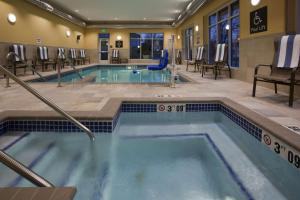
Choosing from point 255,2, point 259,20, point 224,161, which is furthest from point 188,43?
point 224,161

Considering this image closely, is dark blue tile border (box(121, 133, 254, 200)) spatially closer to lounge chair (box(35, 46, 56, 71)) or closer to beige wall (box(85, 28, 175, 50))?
lounge chair (box(35, 46, 56, 71))

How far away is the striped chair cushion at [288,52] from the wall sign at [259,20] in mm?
1518

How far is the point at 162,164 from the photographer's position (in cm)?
255

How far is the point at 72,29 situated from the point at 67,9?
288 centimetres

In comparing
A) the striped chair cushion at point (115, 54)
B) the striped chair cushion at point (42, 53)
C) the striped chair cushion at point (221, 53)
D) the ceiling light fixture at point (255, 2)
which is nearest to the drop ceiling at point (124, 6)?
the striped chair cushion at point (42, 53)

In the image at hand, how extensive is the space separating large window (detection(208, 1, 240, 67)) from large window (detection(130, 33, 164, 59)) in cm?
949

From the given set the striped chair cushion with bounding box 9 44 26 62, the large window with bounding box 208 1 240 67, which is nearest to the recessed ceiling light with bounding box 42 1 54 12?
the striped chair cushion with bounding box 9 44 26 62

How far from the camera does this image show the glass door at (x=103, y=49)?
19688 millimetres

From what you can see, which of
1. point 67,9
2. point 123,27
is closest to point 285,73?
point 67,9

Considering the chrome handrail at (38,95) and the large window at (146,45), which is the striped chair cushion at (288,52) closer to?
the chrome handrail at (38,95)

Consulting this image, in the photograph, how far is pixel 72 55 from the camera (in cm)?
1492

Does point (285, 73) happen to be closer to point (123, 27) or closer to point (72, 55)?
point (72, 55)

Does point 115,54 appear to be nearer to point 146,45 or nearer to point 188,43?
point 146,45

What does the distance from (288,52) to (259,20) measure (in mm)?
2104
